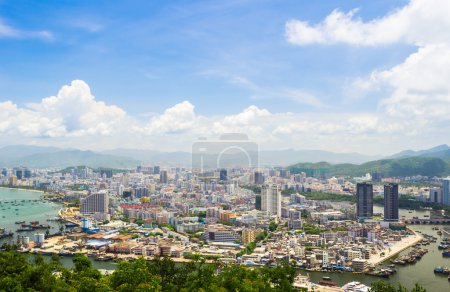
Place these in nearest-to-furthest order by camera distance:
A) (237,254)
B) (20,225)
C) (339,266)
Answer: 1. (339,266)
2. (237,254)
3. (20,225)

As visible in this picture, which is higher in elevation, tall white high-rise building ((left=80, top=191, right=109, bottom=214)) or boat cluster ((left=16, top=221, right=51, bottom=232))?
tall white high-rise building ((left=80, top=191, right=109, bottom=214))

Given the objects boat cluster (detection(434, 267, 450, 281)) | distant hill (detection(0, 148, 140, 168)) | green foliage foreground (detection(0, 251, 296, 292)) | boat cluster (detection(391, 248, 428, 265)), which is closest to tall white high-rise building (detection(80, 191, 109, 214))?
green foliage foreground (detection(0, 251, 296, 292))

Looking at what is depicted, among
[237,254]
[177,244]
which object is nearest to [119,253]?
[177,244]

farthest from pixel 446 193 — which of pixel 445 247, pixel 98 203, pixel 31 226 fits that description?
pixel 31 226

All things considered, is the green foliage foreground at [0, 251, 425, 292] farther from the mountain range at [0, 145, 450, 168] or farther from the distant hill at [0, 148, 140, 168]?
the distant hill at [0, 148, 140, 168]

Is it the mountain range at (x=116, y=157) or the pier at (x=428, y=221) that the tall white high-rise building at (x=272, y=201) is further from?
the mountain range at (x=116, y=157)

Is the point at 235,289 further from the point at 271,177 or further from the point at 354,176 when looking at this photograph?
the point at 354,176

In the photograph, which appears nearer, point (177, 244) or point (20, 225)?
point (177, 244)
